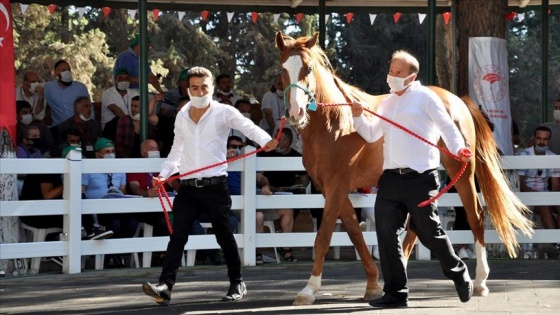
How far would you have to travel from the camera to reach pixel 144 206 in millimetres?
14086

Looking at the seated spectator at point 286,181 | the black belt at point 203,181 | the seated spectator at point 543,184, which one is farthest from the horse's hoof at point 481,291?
the seated spectator at point 543,184

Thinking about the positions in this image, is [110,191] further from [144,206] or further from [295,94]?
[295,94]

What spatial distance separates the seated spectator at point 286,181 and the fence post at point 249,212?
834 mm

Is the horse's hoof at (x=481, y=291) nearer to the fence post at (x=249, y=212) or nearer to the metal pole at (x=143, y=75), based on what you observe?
the fence post at (x=249, y=212)

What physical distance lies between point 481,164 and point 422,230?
2334mm

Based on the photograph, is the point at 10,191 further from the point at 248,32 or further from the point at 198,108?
the point at 248,32

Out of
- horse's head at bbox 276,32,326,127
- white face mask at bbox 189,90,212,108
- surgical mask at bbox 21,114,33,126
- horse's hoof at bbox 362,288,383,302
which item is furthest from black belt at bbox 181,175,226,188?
surgical mask at bbox 21,114,33,126

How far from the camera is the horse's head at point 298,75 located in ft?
34.6

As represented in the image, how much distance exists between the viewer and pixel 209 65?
128 ft

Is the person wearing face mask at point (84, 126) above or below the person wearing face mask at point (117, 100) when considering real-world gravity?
below

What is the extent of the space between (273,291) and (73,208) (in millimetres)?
2922

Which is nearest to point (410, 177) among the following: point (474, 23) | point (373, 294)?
point (373, 294)

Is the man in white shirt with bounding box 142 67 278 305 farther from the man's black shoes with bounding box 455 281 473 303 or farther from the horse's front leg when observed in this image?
the man's black shoes with bounding box 455 281 473 303

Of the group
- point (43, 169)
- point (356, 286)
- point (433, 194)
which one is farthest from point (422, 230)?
point (43, 169)
